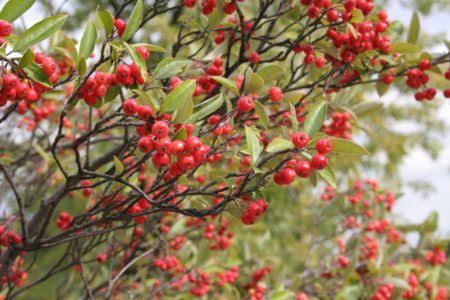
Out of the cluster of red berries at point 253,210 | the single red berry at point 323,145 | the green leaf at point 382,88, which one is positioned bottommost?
the green leaf at point 382,88

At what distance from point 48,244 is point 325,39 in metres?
1.75

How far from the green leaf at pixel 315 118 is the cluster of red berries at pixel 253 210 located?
1.13 feet

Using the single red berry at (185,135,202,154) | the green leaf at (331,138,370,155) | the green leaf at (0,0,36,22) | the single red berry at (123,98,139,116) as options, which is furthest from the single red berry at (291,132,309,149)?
the green leaf at (0,0,36,22)

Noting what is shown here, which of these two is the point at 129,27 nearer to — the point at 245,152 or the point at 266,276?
the point at 245,152

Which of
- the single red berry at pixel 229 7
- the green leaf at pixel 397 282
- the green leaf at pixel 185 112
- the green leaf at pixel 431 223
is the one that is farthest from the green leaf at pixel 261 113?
the green leaf at pixel 431 223

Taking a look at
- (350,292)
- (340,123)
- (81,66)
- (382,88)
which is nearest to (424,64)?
(382,88)

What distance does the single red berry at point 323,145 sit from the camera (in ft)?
5.64

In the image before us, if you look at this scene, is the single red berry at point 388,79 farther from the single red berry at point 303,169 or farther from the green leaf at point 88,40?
the green leaf at point 88,40

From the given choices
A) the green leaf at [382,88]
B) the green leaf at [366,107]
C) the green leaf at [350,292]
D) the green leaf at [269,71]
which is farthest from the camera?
the green leaf at [350,292]

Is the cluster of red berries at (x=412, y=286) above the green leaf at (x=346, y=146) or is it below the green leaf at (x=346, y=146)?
below

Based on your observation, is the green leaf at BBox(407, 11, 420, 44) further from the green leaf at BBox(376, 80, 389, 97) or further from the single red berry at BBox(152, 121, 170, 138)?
the single red berry at BBox(152, 121, 170, 138)

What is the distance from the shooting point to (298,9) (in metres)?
2.69

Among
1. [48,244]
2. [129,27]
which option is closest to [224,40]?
[129,27]

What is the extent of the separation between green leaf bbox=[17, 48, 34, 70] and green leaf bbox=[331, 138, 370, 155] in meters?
1.13
